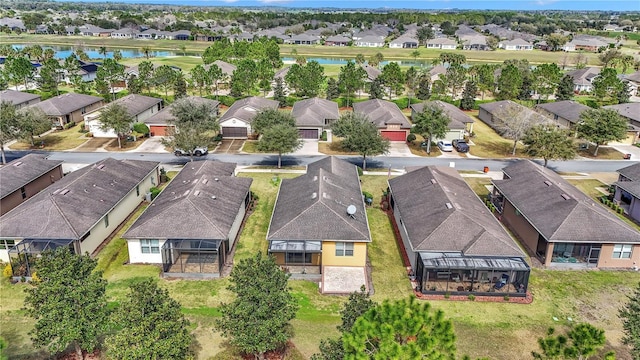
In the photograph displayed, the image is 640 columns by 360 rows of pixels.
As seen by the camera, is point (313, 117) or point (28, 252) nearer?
point (28, 252)

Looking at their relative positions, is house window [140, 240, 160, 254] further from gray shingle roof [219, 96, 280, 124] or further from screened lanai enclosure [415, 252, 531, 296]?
gray shingle roof [219, 96, 280, 124]

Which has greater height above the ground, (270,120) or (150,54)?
(150,54)

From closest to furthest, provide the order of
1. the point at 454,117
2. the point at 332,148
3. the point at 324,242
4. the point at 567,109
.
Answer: the point at 324,242, the point at 332,148, the point at 454,117, the point at 567,109

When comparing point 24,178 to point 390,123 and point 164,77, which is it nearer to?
point 390,123

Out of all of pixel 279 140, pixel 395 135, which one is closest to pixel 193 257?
pixel 279 140

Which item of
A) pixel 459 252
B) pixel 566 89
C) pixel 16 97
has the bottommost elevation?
pixel 459 252

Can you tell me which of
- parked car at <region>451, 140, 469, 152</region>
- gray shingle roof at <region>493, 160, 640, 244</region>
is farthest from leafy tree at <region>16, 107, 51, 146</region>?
parked car at <region>451, 140, 469, 152</region>

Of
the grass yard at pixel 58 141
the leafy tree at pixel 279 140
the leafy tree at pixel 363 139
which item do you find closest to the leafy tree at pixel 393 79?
the leafy tree at pixel 363 139
